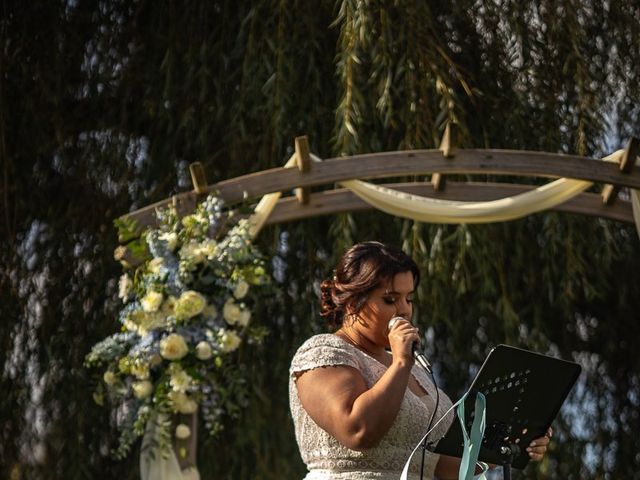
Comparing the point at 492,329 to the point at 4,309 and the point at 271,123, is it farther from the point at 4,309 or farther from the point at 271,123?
the point at 4,309

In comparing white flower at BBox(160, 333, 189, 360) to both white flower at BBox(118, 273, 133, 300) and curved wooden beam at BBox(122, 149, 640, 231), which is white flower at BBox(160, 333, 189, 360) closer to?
white flower at BBox(118, 273, 133, 300)

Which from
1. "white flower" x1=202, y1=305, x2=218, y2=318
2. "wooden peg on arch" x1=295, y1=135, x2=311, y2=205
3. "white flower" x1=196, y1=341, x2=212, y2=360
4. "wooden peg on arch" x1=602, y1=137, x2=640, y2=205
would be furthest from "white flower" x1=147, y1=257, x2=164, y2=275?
"wooden peg on arch" x1=602, y1=137, x2=640, y2=205

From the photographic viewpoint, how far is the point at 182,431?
4.98 metres

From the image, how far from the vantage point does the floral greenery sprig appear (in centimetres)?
482

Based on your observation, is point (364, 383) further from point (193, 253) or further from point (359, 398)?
point (193, 253)

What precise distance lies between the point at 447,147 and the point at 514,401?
9.74 feet

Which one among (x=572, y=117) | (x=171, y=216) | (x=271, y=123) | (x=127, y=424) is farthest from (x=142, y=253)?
(x=572, y=117)

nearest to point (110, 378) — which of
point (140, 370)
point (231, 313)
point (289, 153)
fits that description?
point (140, 370)

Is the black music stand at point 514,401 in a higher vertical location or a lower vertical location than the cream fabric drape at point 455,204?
lower

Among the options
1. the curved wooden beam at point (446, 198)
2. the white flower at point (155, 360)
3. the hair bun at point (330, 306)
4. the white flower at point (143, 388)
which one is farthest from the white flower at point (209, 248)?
the hair bun at point (330, 306)

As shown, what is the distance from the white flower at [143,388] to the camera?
15.9 feet

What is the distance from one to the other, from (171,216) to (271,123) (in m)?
1.13

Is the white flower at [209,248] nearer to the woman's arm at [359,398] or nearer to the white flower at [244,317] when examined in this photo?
the white flower at [244,317]

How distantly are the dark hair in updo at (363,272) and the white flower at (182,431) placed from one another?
93.4 inches
